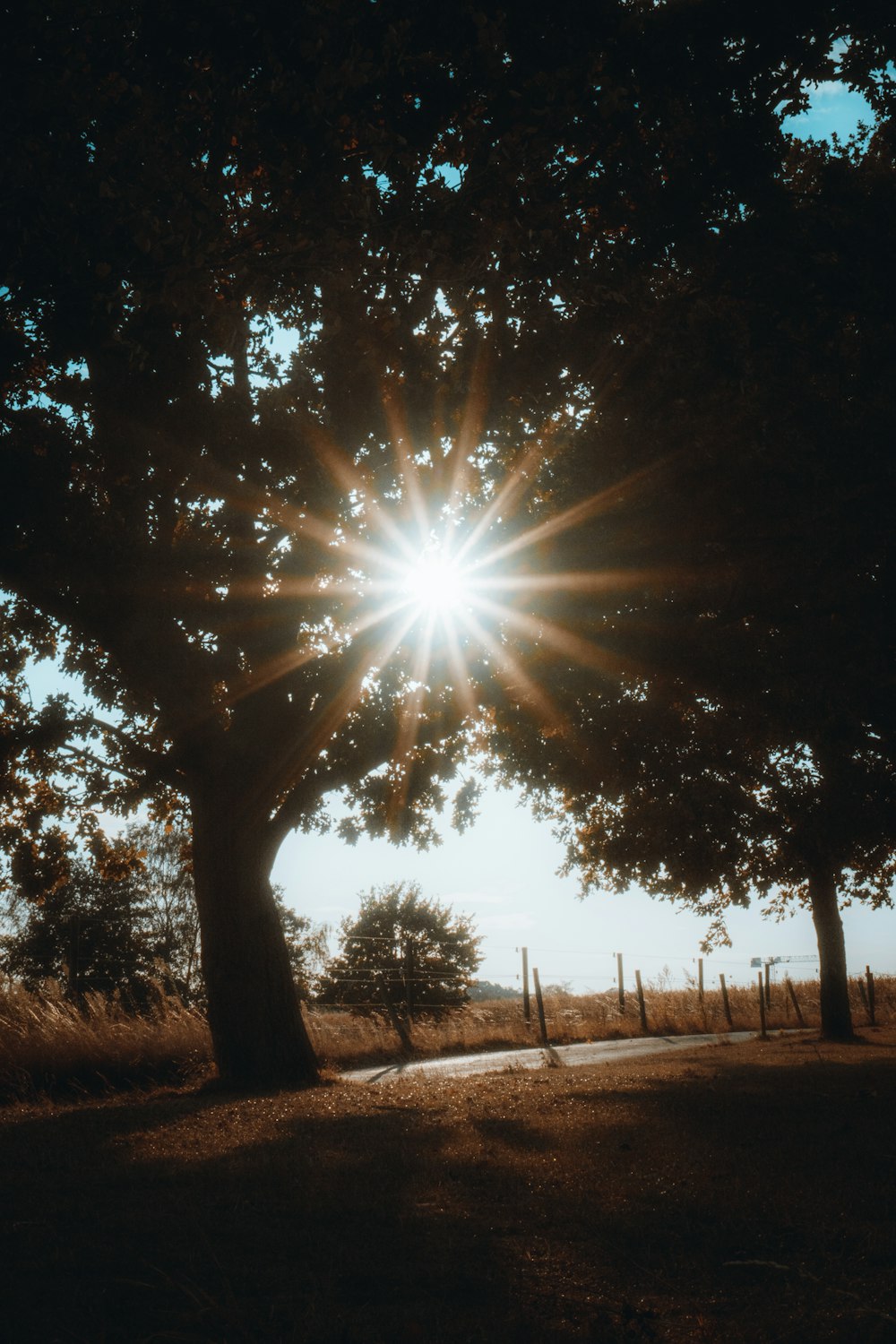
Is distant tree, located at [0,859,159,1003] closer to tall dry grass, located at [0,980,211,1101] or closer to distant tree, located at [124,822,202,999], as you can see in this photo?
distant tree, located at [124,822,202,999]

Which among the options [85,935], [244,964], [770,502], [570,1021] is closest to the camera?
[770,502]

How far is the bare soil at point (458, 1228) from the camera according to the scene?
2.95 meters

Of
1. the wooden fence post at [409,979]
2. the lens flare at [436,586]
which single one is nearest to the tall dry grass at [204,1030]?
the wooden fence post at [409,979]

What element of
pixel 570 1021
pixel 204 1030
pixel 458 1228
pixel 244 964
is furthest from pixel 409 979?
pixel 458 1228

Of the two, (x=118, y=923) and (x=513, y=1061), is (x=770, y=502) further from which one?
(x=118, y=923)

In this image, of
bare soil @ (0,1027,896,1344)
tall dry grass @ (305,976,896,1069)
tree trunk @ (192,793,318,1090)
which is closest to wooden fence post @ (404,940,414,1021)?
tall dry grass @ (305,976,896,1069)

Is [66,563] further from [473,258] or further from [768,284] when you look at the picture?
[768,284]

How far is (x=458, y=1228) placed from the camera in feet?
13.2

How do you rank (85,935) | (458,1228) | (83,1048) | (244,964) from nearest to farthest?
(458,1228) → (244,964) → (83,1048) → (85,935)

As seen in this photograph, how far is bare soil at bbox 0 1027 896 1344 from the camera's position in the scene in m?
2.95

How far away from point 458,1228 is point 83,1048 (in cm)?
1050

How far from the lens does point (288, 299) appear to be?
7426mm

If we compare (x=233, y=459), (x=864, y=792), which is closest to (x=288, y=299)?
(x=233, y=459)

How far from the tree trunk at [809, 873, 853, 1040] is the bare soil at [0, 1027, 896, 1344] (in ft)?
51.9
